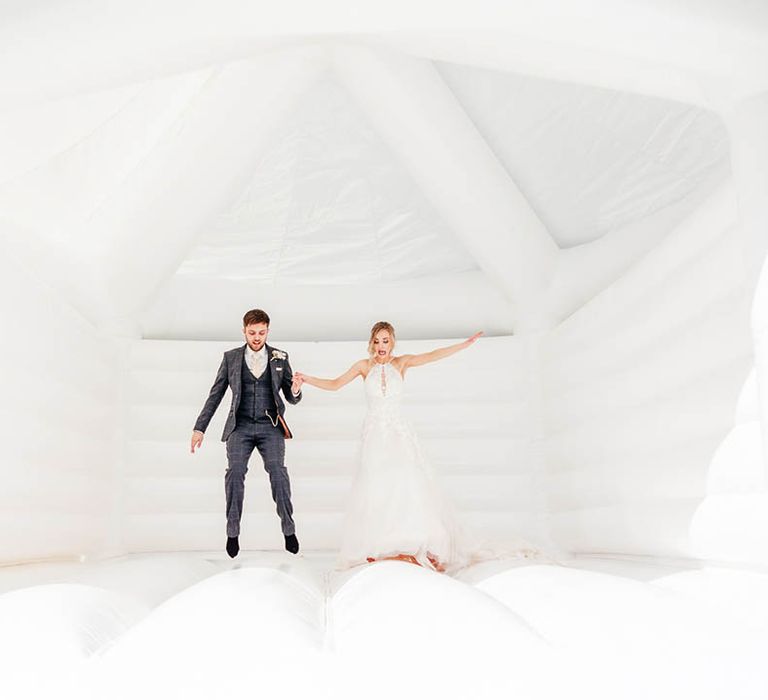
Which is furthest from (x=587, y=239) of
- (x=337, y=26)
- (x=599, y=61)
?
(x=337, y=26)

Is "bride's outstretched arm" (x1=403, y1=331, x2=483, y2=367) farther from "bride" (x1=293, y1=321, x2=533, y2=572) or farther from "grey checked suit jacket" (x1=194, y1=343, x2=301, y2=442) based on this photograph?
"grey checked suit jacket" (x1=194, y1=343, x2=301, y2=442)

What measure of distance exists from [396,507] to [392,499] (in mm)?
Answer: 39

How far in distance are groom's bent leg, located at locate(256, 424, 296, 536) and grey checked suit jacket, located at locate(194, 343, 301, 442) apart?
83 mm

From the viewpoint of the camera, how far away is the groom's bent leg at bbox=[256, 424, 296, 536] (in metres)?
3.74

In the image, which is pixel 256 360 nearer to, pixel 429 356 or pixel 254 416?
pixel 254 416

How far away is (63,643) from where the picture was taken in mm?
1182

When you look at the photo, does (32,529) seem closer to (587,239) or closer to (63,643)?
(63,643)

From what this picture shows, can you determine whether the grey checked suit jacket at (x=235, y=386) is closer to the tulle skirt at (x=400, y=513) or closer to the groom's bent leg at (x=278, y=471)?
the groom's bent leg at (x=278, y=471)

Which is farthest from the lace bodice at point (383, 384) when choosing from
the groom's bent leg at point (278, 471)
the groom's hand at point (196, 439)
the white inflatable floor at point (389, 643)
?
the white inflatable floor at point (389, 643)

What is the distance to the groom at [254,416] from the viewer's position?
147 inches

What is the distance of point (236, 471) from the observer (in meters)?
3.76

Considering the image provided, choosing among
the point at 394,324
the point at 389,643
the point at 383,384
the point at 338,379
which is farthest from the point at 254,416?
the point at 389,643

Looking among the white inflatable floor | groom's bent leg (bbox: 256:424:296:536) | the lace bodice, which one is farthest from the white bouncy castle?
the lace bodice

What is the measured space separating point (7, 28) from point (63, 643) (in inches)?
50.5
